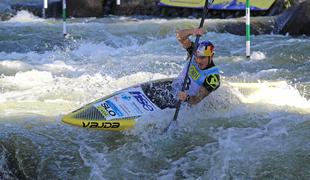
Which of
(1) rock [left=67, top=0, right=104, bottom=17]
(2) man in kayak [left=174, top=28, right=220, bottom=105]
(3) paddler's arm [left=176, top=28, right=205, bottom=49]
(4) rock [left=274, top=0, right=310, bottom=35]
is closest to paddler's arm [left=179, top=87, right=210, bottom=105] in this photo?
(2) man in kayak [left=174, top=28, right=220, bottom=105]

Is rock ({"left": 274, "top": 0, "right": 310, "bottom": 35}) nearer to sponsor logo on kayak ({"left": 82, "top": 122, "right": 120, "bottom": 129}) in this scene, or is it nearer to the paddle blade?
the paddle blade

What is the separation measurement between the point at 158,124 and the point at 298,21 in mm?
6646

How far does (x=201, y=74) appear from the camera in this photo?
222 inches

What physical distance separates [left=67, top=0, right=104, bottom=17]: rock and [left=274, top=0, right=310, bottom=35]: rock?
5.30m

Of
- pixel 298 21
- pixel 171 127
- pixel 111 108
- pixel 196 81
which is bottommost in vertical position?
pixel 171 127

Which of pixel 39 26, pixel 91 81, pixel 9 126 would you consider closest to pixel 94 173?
pixel 9 126

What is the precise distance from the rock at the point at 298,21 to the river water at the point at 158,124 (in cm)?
142

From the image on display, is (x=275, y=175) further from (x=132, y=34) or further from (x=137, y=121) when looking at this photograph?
(x=132, y=34)

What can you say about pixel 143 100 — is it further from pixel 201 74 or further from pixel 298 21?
pixel 298 21

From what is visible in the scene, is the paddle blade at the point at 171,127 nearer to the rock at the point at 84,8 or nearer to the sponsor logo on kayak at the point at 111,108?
the sponsor logo on kayak at the point at 111,108

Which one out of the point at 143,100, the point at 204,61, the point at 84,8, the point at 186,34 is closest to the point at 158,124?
the point at 143,100

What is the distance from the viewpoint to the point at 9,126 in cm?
544

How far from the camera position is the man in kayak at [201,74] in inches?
218

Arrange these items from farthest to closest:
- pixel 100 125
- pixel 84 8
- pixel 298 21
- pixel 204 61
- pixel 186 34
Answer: pixel 84 8 → pixel 298 21 → pixel 186 34 → pixel 204 61 → pixel 100 125
